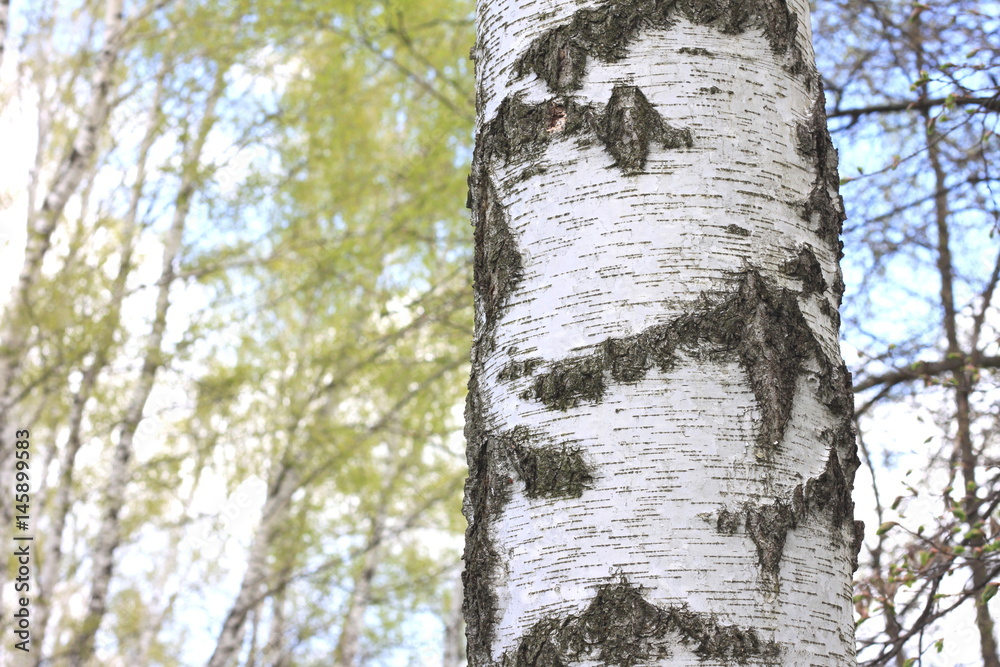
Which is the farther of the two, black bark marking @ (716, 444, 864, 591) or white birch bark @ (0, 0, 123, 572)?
white birch bark @ (0, 0, 123, 572)

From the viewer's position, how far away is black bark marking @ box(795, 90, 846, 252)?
1.06 m

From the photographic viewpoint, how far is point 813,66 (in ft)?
3.85

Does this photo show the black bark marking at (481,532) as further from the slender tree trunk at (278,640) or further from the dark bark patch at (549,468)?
the slender tree trunk at (278,640)

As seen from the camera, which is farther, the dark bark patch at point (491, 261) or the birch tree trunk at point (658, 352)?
the dark bark patch at point (491, 261)

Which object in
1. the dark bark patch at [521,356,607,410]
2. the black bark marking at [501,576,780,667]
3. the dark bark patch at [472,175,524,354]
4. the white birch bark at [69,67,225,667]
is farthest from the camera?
the white birch bark at [69,67,225,667]

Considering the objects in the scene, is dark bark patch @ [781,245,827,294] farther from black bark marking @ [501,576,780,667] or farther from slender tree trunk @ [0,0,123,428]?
slender tree trunk @ [0,0,123,428]

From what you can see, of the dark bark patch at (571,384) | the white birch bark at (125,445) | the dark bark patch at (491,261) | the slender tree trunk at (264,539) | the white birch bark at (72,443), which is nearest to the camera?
the dark bark patch at (571,384)

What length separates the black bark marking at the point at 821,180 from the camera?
1057 mm

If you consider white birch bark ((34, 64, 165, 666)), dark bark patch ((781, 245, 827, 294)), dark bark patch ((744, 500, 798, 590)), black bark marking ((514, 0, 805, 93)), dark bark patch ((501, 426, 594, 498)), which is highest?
white birch bark ((34, 64, 165, 666))

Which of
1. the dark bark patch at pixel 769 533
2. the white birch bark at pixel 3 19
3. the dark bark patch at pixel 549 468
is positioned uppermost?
the white birch bark at pixel 3 19

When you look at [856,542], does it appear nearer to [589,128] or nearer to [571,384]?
[571,384]

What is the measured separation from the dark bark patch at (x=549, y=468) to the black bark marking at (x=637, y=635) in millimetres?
112

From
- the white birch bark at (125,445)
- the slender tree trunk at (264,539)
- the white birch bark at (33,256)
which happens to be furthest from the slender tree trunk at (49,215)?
the slender tree trunk at (264,539)

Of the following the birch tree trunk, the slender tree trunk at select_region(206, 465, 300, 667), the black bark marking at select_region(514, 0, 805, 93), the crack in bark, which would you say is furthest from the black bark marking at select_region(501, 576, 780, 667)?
the slender tree trunk at select_region(206, 465, 300, 667)
